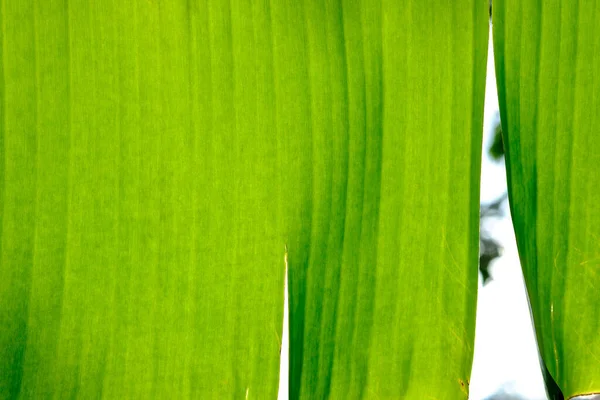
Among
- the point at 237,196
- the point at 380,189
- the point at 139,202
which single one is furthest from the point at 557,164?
the point at 139,202

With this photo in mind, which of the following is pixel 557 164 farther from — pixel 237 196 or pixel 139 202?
pixel 139 202

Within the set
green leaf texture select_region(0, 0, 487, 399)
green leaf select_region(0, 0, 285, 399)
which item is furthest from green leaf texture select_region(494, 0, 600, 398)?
green leaf select_region(0, 0, 285, 399)

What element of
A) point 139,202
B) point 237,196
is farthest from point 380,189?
point 139,202

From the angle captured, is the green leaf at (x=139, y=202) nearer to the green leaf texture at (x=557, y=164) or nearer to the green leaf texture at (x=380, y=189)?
the green leaf texture at (x=380, y=189)

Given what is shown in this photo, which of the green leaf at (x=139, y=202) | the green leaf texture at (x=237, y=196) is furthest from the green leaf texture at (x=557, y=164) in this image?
the green leaf at (x=139, y=202)

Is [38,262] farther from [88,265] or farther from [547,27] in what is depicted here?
[547,27]
